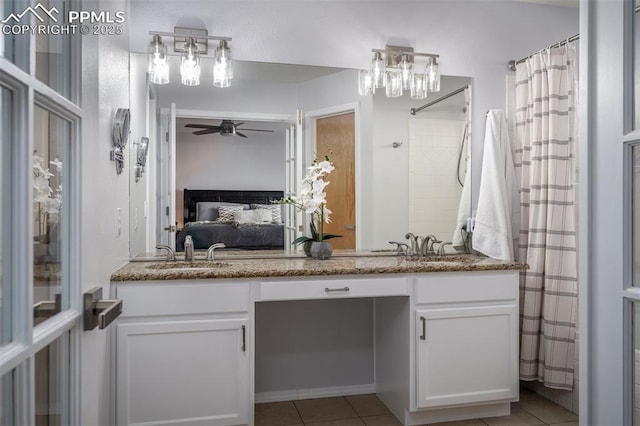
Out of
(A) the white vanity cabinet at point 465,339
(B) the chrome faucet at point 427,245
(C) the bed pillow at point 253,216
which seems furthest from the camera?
(B) the chrome faucet at point 427,245

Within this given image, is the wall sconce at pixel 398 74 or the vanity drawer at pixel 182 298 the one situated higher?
the wall sconce at pixel 398 74

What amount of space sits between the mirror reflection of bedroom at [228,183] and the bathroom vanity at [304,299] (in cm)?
22

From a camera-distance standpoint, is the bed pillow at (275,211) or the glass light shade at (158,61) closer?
the glass light shade at (158,61)

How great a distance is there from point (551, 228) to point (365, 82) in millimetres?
1382

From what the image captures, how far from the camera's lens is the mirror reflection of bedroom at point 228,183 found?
257cm

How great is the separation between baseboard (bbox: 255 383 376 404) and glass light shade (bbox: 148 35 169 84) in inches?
75.0

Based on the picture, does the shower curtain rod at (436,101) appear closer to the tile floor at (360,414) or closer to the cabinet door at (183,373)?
the cabinet door at (183,373)

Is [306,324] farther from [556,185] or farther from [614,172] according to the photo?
[614,172]

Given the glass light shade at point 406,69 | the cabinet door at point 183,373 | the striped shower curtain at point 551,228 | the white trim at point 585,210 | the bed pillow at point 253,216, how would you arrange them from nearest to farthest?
the white trim at point 585,210 → the cabinet door at point 183,373 → the striped shower curtain at point 551,228 → the bed pillow at point 253,216 → the glass light shade at point 406,69

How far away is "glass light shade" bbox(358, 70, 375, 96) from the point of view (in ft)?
9.18

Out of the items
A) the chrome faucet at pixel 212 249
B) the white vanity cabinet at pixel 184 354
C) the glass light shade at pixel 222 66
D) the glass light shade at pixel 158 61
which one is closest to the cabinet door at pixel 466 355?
the white vanity cabinet at pixel 184 354

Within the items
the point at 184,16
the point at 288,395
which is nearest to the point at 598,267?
the point at 288,395

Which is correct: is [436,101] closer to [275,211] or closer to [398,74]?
[398,74]

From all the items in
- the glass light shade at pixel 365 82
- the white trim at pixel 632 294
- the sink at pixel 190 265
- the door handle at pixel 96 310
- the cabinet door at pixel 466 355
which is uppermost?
the glass light shade at pixel 365 82
